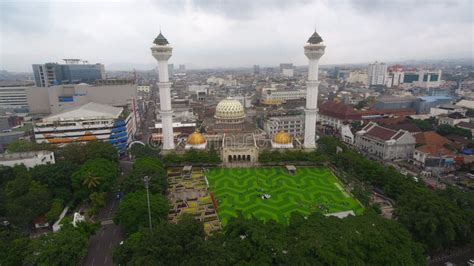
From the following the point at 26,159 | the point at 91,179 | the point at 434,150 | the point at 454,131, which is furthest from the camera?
the point at 454,131

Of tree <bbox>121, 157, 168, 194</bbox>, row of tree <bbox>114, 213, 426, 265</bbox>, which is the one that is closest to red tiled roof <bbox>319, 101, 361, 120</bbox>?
tree <bbox>121, 157, 168, 194</bbox>

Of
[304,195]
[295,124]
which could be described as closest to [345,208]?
[304,195]

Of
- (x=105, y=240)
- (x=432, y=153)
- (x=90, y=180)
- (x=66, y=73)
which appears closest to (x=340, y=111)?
(x=432, y=153)

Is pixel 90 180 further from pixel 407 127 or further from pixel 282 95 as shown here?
pixel 282 95

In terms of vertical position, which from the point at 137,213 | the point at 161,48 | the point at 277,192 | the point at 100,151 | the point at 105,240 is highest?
the point at 161,48

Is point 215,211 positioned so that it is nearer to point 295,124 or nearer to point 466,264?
point 466,264
